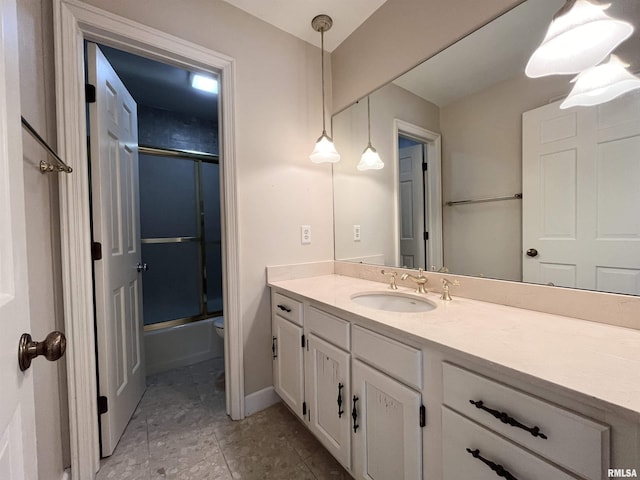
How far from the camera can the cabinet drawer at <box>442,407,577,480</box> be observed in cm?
60

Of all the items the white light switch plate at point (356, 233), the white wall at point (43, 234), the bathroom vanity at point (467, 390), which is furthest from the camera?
the white light switch plate at point (356, 233)

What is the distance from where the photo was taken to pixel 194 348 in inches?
95.2

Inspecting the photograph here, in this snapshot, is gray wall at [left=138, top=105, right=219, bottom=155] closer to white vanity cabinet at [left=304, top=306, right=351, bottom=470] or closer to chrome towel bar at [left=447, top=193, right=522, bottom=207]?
white vanity cabinet at [left=304, top=306, right=351, bottom=470]

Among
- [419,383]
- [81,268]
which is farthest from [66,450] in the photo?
[419,383]

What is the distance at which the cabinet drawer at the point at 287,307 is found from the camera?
57.3 inches

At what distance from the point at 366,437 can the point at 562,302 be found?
0.89 metres

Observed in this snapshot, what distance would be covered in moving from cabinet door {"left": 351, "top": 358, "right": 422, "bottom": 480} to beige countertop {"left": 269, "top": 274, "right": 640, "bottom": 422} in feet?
0.70

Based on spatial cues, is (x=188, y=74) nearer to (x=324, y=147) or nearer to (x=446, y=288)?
(x=324, y=147)

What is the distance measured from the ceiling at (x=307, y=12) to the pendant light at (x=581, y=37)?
109cm

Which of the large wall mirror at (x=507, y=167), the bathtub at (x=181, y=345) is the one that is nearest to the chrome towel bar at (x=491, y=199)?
the large wall mirror at (x=507, y=167)

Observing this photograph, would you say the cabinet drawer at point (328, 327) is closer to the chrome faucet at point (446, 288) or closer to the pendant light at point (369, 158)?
the chrome faucet at point (446, 288)

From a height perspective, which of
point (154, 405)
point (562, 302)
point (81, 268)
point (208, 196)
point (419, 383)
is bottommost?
point (154, 405)

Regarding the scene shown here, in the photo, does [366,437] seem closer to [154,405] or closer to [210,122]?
[154,405]

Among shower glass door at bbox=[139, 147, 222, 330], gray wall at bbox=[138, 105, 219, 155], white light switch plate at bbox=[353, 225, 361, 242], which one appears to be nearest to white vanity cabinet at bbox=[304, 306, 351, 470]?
white light switch plate at bbox=[353, 225, 361, 242]
